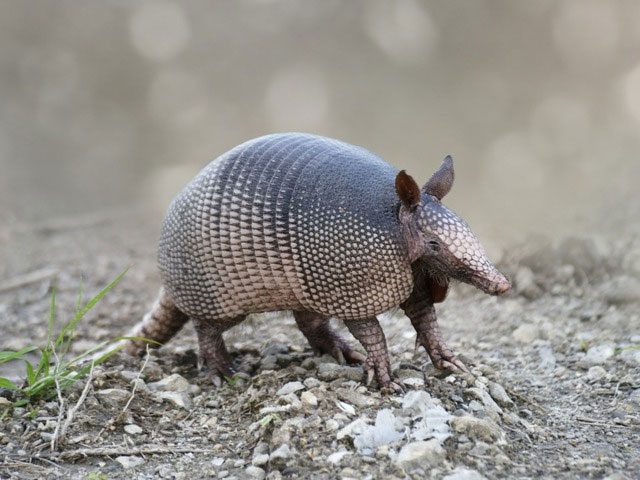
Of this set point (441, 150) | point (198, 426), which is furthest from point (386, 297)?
point (441, 150)

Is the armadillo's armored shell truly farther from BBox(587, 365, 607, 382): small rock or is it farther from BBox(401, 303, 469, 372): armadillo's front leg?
BBox(587, 365, 607, 382): small rock

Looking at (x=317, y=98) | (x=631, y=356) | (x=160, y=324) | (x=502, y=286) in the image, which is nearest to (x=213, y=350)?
(x=160, y=324)

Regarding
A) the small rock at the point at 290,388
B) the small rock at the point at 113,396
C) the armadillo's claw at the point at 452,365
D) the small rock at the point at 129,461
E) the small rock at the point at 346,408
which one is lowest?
the small rock at the point at 129,461

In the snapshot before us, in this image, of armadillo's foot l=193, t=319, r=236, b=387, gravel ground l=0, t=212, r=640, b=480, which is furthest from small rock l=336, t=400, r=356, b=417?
armadillo's foot l=193, t=319, r=236, b=387

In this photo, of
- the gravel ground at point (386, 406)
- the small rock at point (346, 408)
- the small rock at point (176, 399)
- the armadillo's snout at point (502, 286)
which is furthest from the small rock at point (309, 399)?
the armadillo's snout at point (502, 286)

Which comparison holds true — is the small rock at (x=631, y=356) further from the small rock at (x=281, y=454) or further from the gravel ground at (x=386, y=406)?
the small rock at (x=281, y=454)

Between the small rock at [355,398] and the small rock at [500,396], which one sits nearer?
the small rock at [355,398]

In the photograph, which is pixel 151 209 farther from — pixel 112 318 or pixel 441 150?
pixel 112 318
